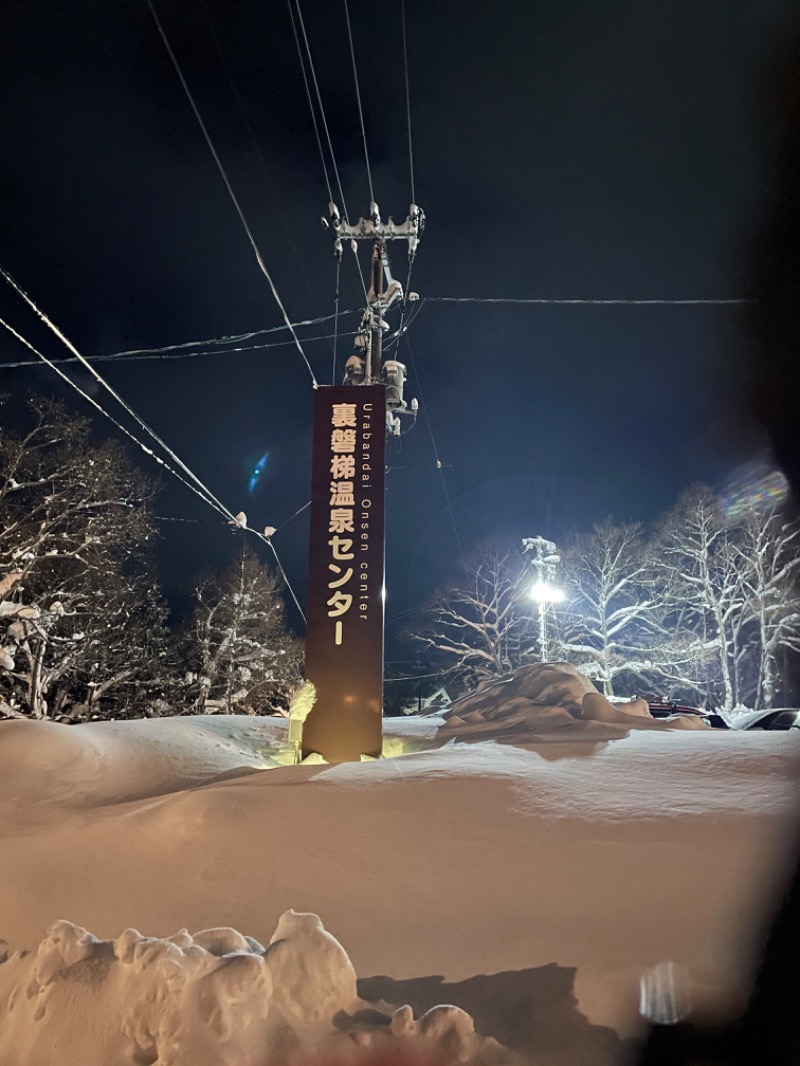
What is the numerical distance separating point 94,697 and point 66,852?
60.9ft

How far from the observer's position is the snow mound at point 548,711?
350 inches

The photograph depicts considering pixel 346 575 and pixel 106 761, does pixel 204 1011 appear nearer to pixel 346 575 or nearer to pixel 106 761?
pixel 106 761

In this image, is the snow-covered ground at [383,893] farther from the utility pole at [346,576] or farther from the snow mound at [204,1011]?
the utility pole at [346,576]

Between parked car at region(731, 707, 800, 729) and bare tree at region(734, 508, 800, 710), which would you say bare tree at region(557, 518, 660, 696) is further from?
parked car at region(731, 707, 800, 729)

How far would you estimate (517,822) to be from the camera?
5371 mm

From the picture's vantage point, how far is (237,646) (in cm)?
2602

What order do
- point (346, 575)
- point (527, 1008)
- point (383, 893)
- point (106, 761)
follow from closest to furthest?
point (527, 1008)
point (383, 893)
point (106, 761)
point (346, 575)

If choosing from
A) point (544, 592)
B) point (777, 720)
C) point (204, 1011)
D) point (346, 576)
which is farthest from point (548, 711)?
point (544, 592)

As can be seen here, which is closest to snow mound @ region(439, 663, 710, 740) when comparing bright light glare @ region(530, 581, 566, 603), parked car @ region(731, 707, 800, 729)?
parked car @ region(731, 707, 800, 729)

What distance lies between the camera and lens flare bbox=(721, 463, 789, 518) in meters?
21.2

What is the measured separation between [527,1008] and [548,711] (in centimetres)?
665

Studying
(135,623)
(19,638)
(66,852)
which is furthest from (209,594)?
(66,852)

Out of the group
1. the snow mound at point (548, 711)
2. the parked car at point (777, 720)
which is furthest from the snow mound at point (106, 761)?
the parked car at point (777, 720)

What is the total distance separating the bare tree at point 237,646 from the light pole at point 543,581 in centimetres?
1085
